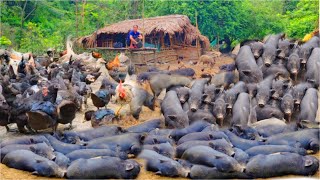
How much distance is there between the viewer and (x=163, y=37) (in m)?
27.5

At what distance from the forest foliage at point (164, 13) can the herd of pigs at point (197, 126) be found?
→ 1712 cm

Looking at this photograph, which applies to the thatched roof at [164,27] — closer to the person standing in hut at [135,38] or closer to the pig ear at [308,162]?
the person standing in hut at [135,38]

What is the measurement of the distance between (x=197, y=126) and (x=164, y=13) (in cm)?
2615

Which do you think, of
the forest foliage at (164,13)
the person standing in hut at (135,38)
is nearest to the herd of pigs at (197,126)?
the person standing in hut at (135,38)

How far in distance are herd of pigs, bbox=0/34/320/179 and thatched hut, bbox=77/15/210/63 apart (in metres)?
13.2

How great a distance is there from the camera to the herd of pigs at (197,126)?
684 centimetres

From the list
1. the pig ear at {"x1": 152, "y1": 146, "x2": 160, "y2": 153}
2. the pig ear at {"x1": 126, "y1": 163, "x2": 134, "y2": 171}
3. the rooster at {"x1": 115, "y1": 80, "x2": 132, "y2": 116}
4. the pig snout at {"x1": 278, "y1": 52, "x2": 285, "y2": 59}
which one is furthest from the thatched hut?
the pig ear at {"x1": 126, "y1": 163, "x2": 134, "y2": 171}

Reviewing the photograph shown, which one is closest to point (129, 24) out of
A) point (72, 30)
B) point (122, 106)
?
point (72, 30)

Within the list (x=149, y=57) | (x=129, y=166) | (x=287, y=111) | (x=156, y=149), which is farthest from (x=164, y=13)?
(x=129, y=166)

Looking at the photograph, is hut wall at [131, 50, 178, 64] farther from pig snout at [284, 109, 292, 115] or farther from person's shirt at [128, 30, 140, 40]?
pig snout at [284, 109, 292, 115]

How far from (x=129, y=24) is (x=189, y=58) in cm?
403

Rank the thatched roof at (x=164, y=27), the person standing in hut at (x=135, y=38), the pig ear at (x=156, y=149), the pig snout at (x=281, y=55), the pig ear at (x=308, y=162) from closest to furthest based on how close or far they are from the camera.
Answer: the pig ear at (x=308, y=162), the pig ear at (x=156, y=149), the pig snout at (x=281, y=55), the person standing in hut at (x=135, y=38), the thatched roof at (x=164, y=27)

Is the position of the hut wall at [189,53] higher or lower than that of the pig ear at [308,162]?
higher

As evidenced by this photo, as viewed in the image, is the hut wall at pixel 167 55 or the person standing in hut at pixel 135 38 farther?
the hut wall at pixel 167 55
